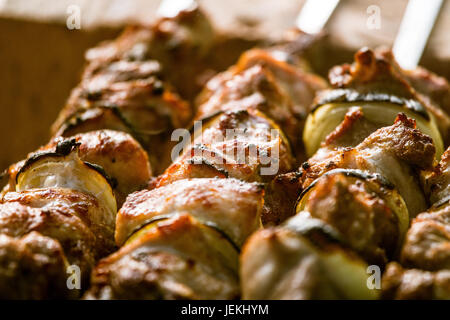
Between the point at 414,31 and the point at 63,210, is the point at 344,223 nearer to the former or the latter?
the point at 63,210

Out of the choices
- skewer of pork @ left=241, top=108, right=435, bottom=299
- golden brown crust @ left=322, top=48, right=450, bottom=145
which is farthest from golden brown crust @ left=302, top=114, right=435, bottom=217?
golden brown crust @ left=322, top=48, right=450, bottom=145

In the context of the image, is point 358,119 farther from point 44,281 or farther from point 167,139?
point 44,281

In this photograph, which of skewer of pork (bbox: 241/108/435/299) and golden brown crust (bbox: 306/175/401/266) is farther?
golden brown crust (bbox: 306/175/401/266)

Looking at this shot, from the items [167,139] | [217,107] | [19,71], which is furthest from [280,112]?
[19,71]

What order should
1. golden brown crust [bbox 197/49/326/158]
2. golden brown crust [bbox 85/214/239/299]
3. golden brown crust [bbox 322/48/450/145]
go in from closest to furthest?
golden brown crust [bbox 85/214/239/299], golden brown crust [bbox 322/48/450/145], golden brown crust [bbox 197/49/326/158]

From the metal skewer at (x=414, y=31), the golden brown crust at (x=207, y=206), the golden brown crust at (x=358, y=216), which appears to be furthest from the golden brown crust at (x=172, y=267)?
the metal skewer at (x=414, y=31)

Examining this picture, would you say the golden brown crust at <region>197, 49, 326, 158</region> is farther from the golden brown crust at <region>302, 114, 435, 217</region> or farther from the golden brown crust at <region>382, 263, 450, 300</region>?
the golden brown crust at <region>382, 263, 450, 300</region>
